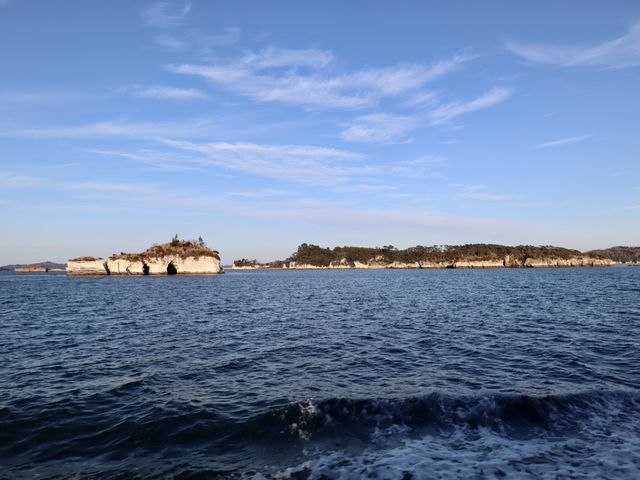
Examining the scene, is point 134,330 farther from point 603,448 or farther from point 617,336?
point 617,336

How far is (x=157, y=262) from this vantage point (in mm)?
136375

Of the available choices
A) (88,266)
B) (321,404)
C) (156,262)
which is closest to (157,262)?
(156,262)

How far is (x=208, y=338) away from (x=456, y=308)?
26.1m

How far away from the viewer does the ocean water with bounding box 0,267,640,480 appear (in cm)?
933

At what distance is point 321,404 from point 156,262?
136 meters

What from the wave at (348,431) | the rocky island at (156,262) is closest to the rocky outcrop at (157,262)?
the rocky island at (156,262)

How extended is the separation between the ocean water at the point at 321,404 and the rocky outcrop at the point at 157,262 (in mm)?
116052

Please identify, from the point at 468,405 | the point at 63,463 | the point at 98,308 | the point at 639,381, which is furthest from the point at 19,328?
the point at 639,381

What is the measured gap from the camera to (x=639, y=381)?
15492mm

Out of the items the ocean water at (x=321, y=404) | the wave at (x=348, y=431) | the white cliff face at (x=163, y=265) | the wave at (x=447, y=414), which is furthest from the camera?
the white cliff face at (x=163, y=265)

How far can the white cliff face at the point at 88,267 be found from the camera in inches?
5551

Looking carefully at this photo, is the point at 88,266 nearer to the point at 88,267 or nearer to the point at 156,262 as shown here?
the point at 88,267

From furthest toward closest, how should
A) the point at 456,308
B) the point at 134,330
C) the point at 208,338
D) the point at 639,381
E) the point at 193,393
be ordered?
the point at 456,308 → the point at 134,330 → the point at 208,338 → the point at 639,381 → the point at 193,393

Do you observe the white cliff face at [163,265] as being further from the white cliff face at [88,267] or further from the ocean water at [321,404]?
the ocean water at [321,404]
